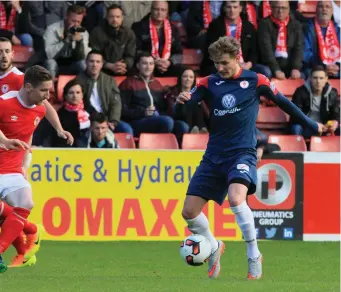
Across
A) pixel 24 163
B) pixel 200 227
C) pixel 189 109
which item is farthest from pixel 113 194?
pixel 200 227

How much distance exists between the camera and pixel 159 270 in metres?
10.5

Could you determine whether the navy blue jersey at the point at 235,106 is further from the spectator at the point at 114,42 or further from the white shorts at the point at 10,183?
the spectator at the point at 114,42

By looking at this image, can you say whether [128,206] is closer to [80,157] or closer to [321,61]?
[80,157]

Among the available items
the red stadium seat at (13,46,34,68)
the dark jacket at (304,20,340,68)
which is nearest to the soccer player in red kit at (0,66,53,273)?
the red stadium seat at (13,46,34,68)

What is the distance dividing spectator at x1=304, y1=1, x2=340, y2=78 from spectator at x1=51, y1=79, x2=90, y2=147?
4.17 metres

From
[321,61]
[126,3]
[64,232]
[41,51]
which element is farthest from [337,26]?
[64,232]

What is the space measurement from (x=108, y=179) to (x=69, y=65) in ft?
9.23

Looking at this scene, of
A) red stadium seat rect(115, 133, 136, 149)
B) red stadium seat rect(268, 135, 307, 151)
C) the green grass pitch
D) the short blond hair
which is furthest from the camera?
red stadium seat rect(268, 135, 307, 151)

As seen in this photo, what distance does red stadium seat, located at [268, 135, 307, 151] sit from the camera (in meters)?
14.8

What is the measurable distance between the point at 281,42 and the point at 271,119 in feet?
4.26

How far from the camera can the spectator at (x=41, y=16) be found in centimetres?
1625

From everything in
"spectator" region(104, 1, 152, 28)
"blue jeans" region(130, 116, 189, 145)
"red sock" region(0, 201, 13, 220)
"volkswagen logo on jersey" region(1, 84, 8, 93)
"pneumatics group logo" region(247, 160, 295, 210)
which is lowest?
"pneumatics group logo" region(247, 160, 295, 210)

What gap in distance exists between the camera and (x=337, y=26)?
17062 millimetres

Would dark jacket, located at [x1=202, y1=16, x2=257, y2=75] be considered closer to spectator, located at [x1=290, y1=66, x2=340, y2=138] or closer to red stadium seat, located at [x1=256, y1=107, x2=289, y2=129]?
red stadium seat, located at [x1=256, y1=107, x2=289, y2=129]
